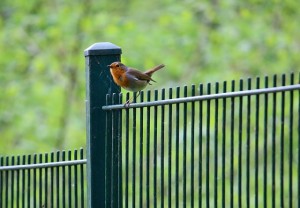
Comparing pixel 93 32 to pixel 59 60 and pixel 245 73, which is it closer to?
pixel 59 60

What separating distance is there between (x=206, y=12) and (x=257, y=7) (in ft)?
Answer: 3.40

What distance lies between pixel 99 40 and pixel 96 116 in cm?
1125

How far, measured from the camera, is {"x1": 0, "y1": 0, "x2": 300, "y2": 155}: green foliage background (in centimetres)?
1808

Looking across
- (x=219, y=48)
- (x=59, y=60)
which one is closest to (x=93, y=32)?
(x=59, y=60)

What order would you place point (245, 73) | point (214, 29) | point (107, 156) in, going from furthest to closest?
point (214, 29)
point (245, 73)
point (107, 156)

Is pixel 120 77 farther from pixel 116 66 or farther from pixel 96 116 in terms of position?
pixel 96 116

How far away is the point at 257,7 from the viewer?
63.8 feet

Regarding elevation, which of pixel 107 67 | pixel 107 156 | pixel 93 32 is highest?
pixel 93 32

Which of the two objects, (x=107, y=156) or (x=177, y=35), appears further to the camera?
(x=177, y=35)

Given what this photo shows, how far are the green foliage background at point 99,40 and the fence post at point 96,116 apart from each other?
9365mm

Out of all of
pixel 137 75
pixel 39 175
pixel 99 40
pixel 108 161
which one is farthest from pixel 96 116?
pixel 99 40

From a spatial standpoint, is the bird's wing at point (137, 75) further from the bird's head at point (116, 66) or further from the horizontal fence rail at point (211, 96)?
the horizontal fence rail at point (211, 96)

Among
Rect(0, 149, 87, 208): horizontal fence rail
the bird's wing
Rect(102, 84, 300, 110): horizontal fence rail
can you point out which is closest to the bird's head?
the bird's wing

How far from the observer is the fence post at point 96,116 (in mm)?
7809
